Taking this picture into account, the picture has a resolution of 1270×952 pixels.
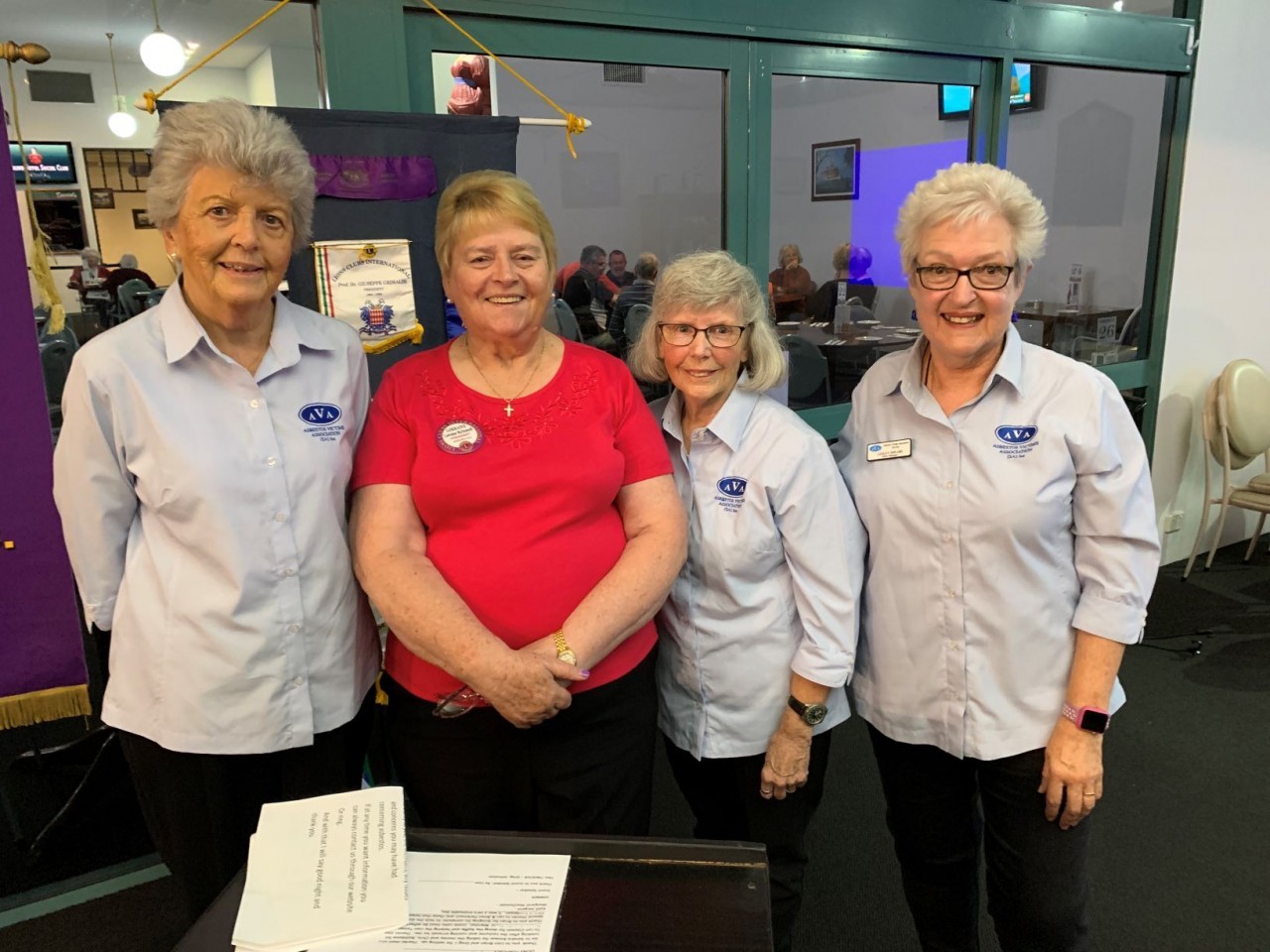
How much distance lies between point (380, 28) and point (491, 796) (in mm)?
2009

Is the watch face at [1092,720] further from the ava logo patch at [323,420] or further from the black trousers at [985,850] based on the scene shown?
the ava logo patch at [323,420]

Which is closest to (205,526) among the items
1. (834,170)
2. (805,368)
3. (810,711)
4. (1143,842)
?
(810,711)

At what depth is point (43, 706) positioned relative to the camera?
2.09m

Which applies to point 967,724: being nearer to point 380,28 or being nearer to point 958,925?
point 958,925

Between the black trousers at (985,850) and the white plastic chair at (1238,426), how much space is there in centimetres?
340

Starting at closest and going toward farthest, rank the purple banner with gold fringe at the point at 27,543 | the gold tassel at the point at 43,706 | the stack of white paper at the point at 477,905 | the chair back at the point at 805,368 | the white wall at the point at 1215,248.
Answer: the stack of white paper at the point at 477,905 < the purple banner with gold fringe at the point at 27,543 < the gold tassel at the point at 43,706 < the chair back at the point at 805,368 < the white wall at the point at 1215,248

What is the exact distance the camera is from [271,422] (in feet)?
4.58

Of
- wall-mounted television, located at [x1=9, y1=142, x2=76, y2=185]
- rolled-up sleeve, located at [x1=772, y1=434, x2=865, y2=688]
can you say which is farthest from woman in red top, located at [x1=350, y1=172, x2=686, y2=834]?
wall-mounted television, located at [x1=9, y1=142, x2=76, y2=185]

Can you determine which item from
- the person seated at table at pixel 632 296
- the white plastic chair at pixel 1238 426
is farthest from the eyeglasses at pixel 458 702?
the white plastic chair at pixel 1238 426

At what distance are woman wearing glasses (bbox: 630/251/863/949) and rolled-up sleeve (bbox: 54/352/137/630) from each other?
3.09 feet

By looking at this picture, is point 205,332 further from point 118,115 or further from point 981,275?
point 118,115

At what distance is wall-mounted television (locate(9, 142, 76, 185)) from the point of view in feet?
8.39

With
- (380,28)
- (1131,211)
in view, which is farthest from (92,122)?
(1131,211)

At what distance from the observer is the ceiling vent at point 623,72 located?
2910 millimetres
